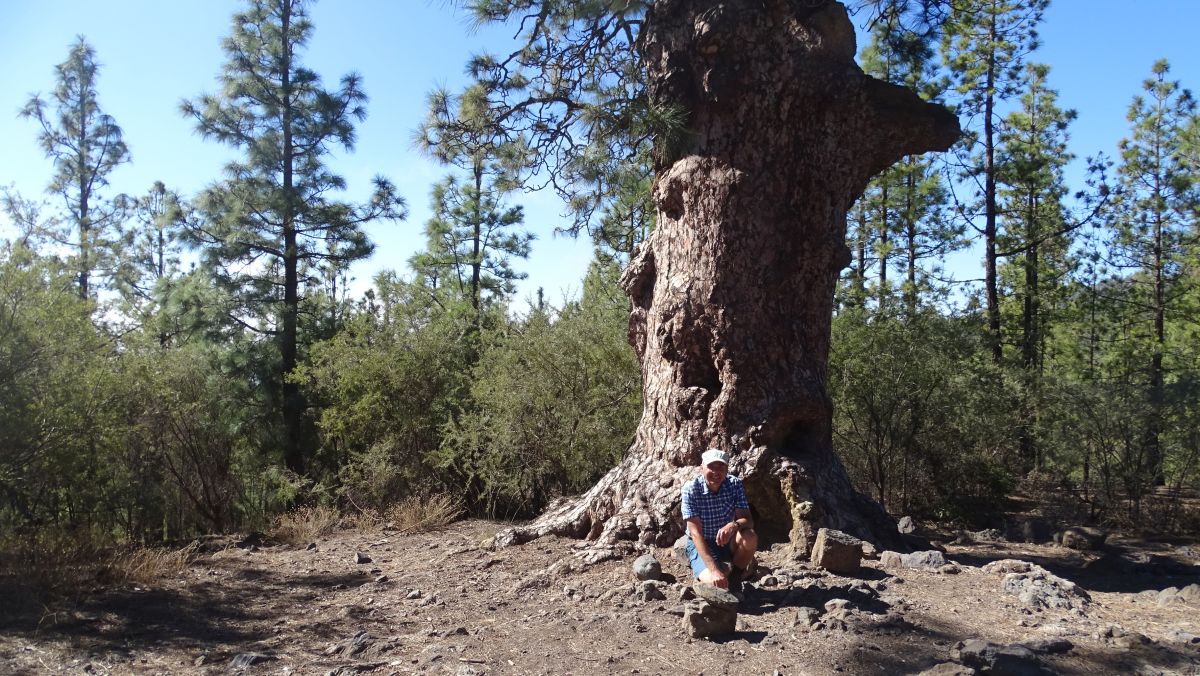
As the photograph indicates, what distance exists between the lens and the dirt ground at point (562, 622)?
4.36 m

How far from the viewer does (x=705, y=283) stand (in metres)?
7.04

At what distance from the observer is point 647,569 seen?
574 centimetres

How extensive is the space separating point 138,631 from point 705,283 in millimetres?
5415

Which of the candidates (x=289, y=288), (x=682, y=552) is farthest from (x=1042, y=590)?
(x=289, y=288)

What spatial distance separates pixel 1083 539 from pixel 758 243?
546 centimetres

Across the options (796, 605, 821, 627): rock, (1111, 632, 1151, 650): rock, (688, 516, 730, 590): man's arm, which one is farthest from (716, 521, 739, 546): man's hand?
(1111, 632, 1151, 650): rock

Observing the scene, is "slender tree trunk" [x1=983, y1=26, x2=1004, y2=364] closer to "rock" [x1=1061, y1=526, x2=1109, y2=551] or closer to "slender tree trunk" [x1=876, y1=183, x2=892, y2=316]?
"slender tree trunk" [x1=876, y1=183, x2=892, y2=316]

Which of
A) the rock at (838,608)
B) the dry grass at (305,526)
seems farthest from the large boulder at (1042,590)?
the dry grass at (305,526)

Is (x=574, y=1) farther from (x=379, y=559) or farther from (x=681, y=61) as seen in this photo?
(x=379, y=559)

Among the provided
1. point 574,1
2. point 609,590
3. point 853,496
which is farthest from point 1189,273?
point 609,590

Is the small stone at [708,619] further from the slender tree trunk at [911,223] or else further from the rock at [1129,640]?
the slender tree trunk at [911,223]

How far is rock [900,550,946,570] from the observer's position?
5.92 meters

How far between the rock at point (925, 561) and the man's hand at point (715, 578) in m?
1.75

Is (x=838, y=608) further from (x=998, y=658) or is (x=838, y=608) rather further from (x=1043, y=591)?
(x=1043, y=591)
